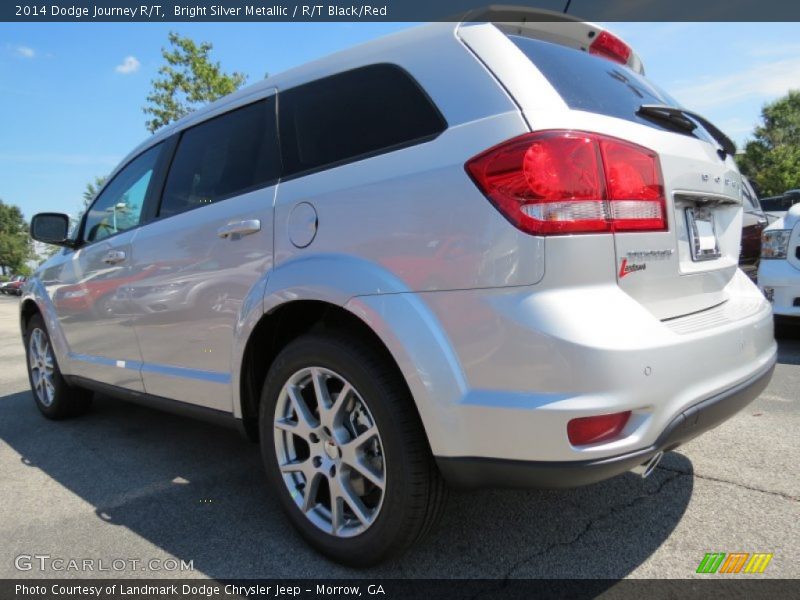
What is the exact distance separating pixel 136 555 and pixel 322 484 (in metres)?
0.78

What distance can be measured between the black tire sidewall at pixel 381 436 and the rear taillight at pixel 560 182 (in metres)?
0.68

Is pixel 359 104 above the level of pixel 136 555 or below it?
above

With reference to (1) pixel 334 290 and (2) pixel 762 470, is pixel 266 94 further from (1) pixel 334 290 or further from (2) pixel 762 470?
(2) pixel 762 470

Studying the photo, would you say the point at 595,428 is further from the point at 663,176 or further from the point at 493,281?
the point at 663,176

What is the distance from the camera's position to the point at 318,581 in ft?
6.81

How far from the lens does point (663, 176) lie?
1.87 meters

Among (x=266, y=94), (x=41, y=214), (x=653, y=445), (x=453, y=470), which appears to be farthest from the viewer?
(x=41, y=214)

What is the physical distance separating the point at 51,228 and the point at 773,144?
52835 mm

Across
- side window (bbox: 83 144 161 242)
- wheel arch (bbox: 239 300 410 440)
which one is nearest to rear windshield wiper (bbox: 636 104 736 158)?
wheel arch (bbox: 239 300 410 440)

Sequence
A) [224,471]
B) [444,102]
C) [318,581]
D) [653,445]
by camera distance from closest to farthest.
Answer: [653,445] < [444,102] < [318,581] < [224,471]

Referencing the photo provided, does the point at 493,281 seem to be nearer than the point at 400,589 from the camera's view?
Yes

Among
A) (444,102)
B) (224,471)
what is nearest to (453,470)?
(444,102)

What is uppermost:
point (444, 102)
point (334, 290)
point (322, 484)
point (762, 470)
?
point (444, 102)

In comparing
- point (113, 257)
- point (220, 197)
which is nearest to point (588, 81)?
point (220, 197)
